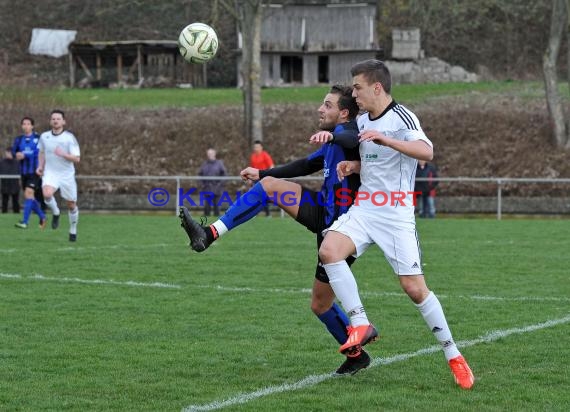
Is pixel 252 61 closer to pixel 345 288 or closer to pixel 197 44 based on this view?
pixel 197 44

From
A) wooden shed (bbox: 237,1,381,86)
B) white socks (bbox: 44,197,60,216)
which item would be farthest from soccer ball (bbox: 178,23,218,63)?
wooden shed (bbox: 237,1,381,86)

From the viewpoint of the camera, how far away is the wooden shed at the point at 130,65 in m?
56.5

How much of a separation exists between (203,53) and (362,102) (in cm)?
Answer: 399

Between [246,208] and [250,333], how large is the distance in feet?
4.96

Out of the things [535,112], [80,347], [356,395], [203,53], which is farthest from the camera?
[535,112]

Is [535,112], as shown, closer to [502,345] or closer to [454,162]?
[454,162]

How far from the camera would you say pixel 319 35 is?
55.3 meters

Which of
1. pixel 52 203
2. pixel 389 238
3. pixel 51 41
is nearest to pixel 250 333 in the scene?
pixel 389 238

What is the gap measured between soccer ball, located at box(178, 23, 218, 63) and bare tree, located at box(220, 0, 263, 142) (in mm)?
23877

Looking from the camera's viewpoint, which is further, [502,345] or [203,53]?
[203,53]

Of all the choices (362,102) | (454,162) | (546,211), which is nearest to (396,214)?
(362,102)

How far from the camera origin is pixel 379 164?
21.0ft

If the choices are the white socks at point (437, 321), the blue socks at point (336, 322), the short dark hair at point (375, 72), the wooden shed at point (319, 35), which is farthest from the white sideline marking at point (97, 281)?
the wooden shed at point (319, 35)

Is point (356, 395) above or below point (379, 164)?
below
